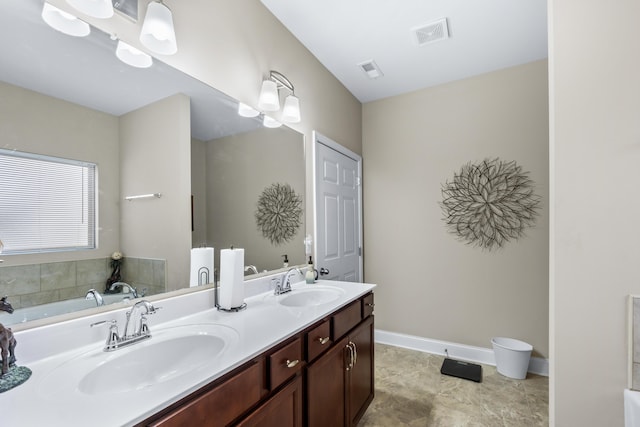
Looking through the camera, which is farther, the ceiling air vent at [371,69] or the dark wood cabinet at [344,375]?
the ceiling air vent at [371,69]

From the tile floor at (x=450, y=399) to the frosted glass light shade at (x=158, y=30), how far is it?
2.39 meters

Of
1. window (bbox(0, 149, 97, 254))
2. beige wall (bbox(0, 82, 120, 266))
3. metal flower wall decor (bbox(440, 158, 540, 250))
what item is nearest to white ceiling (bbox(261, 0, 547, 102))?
metal flower wall decor (bbox(440, 158, 540, 250))

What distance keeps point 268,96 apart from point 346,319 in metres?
1.42

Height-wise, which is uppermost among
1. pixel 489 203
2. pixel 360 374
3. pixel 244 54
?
pixel 244 54

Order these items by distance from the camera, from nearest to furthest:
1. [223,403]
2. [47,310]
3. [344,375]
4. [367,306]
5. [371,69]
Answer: [223,403] → [47,310] → [344,375] → [367,306] → [371,69]

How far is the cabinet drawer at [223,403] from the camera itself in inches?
28.5

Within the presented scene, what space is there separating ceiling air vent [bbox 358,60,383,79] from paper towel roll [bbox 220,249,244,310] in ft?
6.87

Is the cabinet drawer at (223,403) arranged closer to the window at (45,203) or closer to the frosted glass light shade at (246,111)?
the window at (45,203)

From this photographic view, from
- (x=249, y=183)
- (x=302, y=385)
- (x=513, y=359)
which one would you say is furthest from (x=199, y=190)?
(x=513, y=359)

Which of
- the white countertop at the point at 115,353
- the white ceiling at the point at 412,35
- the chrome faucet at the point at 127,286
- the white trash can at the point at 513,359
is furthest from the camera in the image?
the white trash can at the point at 513,359

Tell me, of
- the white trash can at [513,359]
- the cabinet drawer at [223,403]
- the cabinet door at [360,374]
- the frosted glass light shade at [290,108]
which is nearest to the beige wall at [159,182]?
the cabinet drawer at [223,403]

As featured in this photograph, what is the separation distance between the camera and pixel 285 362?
112cm

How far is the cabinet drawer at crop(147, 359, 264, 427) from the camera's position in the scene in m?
0.72

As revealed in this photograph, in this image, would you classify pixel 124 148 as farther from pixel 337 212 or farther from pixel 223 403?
pixel 337 212
